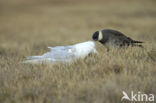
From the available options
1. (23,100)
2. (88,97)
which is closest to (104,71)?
(88,97)

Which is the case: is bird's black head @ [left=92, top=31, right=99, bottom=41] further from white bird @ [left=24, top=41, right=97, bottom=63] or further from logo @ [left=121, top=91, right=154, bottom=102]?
logo @ [left=121, top=91, right=154, bottom=102]

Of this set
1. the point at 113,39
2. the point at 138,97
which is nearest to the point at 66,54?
the point at 138,97

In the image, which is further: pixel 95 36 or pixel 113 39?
pixel 113 39

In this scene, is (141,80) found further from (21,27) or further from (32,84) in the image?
(21,27)

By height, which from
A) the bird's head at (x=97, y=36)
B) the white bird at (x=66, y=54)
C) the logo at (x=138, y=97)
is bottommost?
the logo at (x=138, y=97)

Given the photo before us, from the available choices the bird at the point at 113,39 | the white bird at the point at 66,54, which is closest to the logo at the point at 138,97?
the white bird at the point at 66,54

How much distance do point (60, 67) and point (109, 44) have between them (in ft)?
7.83

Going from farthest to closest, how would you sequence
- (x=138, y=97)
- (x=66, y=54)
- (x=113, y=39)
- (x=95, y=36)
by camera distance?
(x=113, y=39) → (x=95, y=36) → (x=66, y=54) → (x=138, y=97)

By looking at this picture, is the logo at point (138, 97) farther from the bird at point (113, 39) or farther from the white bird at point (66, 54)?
the bird at point (113, 39)

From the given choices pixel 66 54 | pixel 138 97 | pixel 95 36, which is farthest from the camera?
pixel 95 36

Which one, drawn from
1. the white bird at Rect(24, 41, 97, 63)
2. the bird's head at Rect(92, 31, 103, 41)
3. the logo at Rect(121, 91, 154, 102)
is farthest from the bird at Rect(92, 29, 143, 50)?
the logo at Rect(121, 91, 154, 102)

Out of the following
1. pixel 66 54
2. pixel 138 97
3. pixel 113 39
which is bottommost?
pixel 138 97

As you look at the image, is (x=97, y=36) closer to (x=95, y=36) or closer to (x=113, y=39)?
(x=95, y=36)

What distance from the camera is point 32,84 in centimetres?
398
